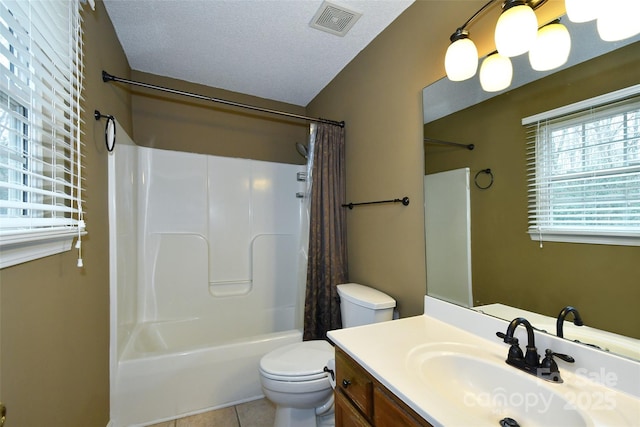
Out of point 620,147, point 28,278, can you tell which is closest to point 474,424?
point 620,147

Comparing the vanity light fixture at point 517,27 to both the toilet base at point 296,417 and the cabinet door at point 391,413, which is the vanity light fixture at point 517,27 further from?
the toilet base at point 296,417

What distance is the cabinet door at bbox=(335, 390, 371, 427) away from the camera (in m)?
0.89

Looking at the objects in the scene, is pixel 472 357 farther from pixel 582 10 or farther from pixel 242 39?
pixel 242 39

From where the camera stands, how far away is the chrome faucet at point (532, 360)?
2.48ft

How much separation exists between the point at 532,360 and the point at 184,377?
186 cm

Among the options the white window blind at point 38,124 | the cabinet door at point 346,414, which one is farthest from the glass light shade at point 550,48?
the white window blind at point 38,124

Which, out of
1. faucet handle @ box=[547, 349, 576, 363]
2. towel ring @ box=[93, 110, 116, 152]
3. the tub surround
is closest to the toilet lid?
the tub surround

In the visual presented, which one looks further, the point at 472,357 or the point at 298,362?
the point at 298,362

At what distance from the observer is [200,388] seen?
1.75m

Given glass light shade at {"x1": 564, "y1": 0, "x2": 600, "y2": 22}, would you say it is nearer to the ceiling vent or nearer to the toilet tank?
the ceiling vent

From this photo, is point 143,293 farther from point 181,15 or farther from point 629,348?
point 629,348

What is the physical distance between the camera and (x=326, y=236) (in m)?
2.06

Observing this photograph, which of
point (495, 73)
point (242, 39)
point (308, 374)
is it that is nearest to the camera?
point (495, 73)

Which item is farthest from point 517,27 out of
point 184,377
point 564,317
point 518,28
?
point 184,377
